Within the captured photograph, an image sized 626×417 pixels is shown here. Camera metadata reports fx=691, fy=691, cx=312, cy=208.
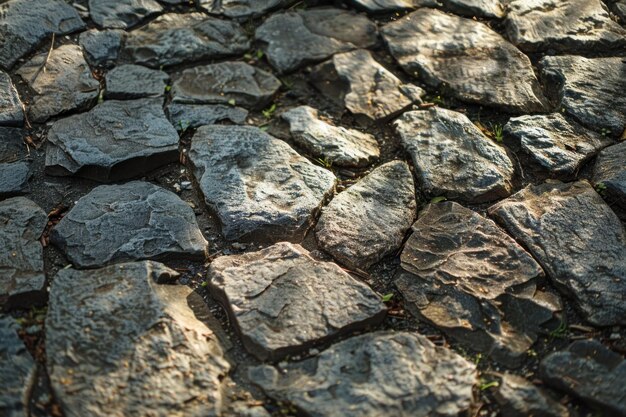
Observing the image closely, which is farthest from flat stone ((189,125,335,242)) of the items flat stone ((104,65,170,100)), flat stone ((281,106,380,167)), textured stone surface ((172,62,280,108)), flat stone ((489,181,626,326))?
flat stone ((489,181,626,326))

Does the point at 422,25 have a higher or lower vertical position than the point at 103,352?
higher

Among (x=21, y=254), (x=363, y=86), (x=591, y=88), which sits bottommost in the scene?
(x=21, y=254)

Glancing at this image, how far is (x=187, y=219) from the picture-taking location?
274cm

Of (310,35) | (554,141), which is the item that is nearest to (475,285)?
(554,141)

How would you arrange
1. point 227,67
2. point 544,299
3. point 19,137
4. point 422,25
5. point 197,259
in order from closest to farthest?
point 544,299 → point 197,259 → point 19,137 → point 227,67 → point 422,25

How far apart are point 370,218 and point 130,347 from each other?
1072mm

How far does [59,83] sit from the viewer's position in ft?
10.7

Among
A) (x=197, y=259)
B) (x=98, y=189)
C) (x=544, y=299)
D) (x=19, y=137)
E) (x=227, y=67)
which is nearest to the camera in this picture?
(x=544, y=299)

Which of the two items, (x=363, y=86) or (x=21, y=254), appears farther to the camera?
(x=363, y=86)

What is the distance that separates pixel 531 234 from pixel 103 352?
64.3 inches

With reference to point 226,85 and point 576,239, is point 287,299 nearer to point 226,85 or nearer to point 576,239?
point 576,239

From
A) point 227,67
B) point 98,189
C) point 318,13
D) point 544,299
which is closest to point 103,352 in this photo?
point 98,189

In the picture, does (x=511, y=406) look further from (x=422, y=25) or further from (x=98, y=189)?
(x=422, y=25)

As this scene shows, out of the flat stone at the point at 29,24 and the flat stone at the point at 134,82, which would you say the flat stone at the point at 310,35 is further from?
the flat stone at the point at 29,24
